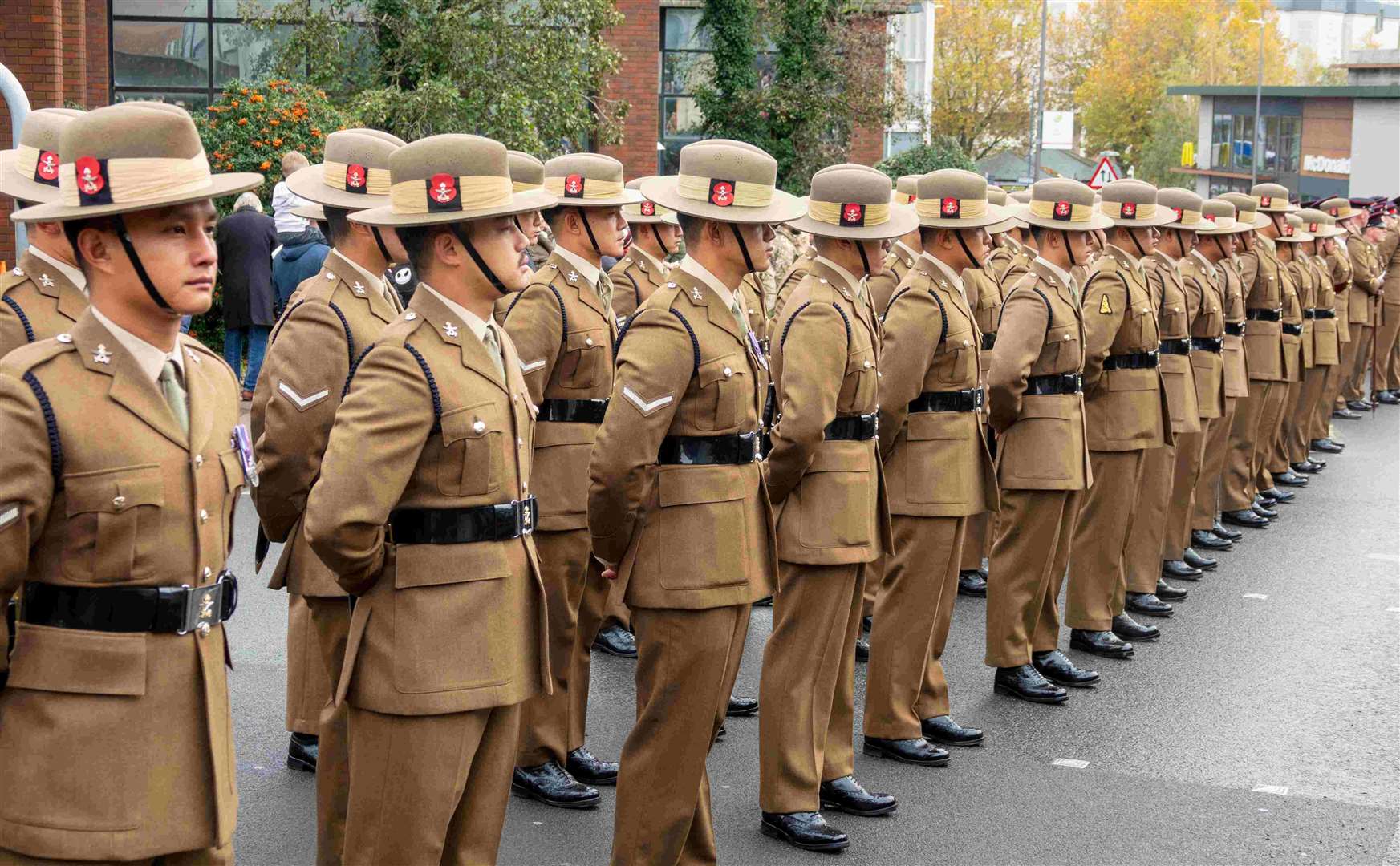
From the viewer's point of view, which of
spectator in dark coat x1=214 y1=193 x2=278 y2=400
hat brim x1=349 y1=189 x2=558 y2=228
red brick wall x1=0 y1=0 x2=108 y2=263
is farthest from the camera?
red brick wall x1=0 y1=0 x2=108 y2=263

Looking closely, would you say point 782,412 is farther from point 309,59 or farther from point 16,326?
point 309,59

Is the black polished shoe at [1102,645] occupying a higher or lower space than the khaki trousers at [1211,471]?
lower

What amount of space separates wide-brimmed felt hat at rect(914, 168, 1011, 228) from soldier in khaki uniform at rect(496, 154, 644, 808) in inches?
60.0

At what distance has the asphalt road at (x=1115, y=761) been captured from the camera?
6.16m

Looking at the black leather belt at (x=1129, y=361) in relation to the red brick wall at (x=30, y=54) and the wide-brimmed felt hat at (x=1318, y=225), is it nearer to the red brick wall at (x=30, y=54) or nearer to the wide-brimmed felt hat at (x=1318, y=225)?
the wide-brimmed felt hat at (x=1318, y=225)

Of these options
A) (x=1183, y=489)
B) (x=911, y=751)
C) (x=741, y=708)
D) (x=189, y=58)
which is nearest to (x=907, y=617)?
(x=911, y=751)

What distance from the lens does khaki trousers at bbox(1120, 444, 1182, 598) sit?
9.56 meters

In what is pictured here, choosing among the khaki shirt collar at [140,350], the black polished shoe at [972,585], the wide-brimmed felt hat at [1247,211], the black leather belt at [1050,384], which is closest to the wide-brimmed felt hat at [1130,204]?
the black leather belt at [1050,384]

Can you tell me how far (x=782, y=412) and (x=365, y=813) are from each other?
7.80ft

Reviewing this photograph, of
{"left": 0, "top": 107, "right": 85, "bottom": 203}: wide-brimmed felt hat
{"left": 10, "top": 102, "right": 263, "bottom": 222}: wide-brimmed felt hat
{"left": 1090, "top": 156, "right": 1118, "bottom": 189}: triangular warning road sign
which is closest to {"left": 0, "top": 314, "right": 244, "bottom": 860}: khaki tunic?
{"left": 10, "top": 102, "right": 263, "bottom": 222}: wide-brimmed felt hat

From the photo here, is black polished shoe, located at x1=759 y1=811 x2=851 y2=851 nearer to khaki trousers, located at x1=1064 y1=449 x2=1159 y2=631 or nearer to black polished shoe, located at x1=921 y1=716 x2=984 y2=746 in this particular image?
black polished shoe, located at x1=921 y1=716 x2=984 y2=746

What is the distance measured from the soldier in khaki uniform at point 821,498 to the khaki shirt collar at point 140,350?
8.90 feet

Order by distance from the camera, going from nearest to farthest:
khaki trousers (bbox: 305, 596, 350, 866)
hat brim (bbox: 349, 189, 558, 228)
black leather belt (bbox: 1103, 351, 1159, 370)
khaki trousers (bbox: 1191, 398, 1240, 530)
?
1. hat brim (bbox: 349, 189, 558, 228)
2. khaki trousers (bbox: 305, 596, 350, 866)
3. black leather belt (bbox: 1103, 351, 1159, 370)
4. khaki trousers (bbox: 1191, 398, 1240, 530)

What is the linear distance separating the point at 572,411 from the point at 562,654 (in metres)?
1.03
